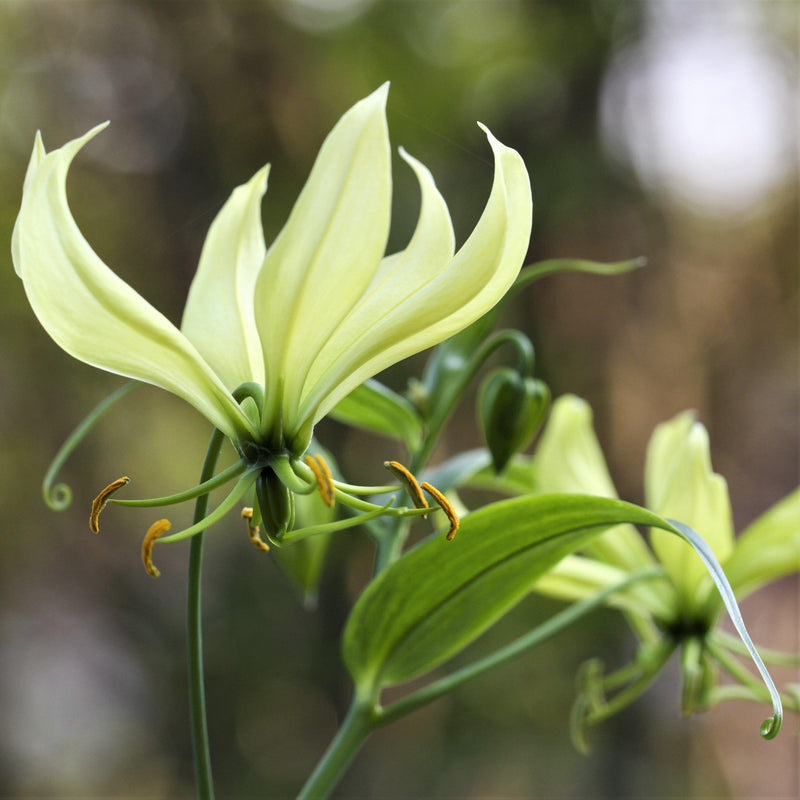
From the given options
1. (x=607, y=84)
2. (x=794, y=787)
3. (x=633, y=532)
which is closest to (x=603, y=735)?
(x=794, y=787)

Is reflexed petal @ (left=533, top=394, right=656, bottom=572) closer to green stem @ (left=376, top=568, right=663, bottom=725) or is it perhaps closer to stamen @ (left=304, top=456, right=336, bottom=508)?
green stem @ (left=376, top=568, right=663, bottom=725)

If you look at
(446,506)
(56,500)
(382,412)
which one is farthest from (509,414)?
(56,500)

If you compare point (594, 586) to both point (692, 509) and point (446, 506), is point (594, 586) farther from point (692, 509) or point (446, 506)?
point (446, 506)

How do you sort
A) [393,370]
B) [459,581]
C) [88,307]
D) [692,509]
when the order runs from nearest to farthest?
[88,307], [459,581], [692,509], [393,370]

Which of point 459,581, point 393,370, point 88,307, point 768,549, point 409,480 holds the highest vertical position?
point 88,307

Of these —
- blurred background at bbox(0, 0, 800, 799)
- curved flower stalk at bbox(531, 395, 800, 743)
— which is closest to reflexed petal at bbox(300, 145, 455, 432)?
curved flower stalk at bbox(531, 395, 800, 743)
